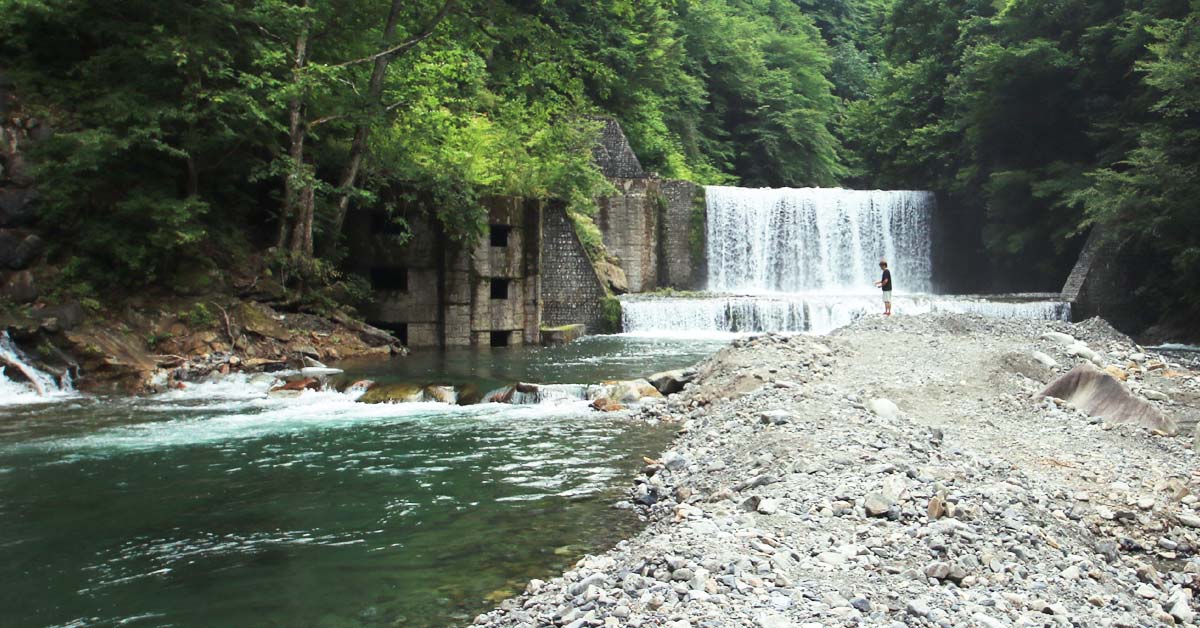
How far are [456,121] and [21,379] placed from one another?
11.4 meters

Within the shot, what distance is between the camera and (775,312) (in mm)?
23391

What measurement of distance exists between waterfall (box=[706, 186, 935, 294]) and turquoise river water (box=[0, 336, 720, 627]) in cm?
1994

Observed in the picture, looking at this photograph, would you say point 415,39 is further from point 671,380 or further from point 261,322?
point 671,380

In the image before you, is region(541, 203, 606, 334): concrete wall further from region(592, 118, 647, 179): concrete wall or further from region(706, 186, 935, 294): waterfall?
region(592, 118, 647, 179): concrete wall

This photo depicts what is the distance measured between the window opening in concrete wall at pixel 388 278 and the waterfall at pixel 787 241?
1312 centimetres

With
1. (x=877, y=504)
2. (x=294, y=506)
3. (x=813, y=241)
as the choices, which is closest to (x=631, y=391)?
(x=294, y=506)

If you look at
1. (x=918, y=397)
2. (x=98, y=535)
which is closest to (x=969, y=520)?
(x=918, y=397)

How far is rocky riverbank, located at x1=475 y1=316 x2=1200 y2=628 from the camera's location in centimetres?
484

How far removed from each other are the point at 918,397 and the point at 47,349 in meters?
12.8

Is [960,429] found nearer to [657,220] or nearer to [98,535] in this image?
[98,535]

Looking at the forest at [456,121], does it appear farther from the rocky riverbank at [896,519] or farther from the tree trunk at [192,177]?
the rocky riverbank at [896,519]

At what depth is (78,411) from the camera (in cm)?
1235

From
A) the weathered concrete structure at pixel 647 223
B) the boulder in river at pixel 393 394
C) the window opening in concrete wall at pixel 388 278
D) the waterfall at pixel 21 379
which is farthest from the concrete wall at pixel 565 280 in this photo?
the waterfall at pixel 21 379

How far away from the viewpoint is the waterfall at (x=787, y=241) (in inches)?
1248
